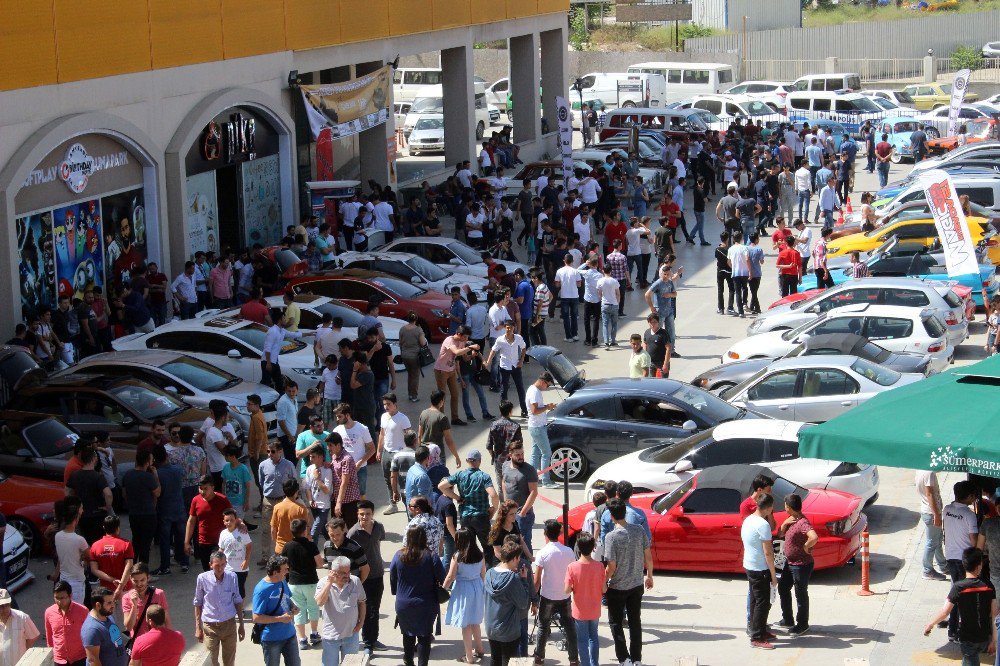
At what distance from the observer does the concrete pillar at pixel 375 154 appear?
35469mm

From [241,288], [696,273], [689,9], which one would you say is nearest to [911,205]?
[696,273]

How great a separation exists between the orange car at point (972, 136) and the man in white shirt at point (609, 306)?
828 inches

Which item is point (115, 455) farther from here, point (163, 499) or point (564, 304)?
point (564, 304)

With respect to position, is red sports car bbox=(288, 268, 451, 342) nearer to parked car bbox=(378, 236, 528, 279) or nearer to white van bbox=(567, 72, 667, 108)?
parked car bbox=(378, 236, 528, 279)

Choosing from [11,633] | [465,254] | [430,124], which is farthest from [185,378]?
[430,124]

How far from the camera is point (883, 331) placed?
21.4 metres

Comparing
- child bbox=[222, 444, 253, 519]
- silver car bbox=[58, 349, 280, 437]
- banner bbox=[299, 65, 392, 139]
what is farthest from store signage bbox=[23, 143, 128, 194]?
child bbox=[222, 444, 253, 519]

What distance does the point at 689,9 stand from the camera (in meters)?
66.6

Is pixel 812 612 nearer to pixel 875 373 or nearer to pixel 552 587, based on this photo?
pixel 552 587

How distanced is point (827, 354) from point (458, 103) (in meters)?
22.2

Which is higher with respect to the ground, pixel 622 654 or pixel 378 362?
pixel 378 362

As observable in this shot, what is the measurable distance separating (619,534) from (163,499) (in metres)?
5.27

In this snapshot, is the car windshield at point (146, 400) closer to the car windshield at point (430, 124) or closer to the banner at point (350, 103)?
the banner at point (350, 103)

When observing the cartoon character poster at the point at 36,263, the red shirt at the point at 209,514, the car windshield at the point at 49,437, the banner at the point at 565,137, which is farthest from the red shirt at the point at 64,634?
the banner at the point at 565,137
